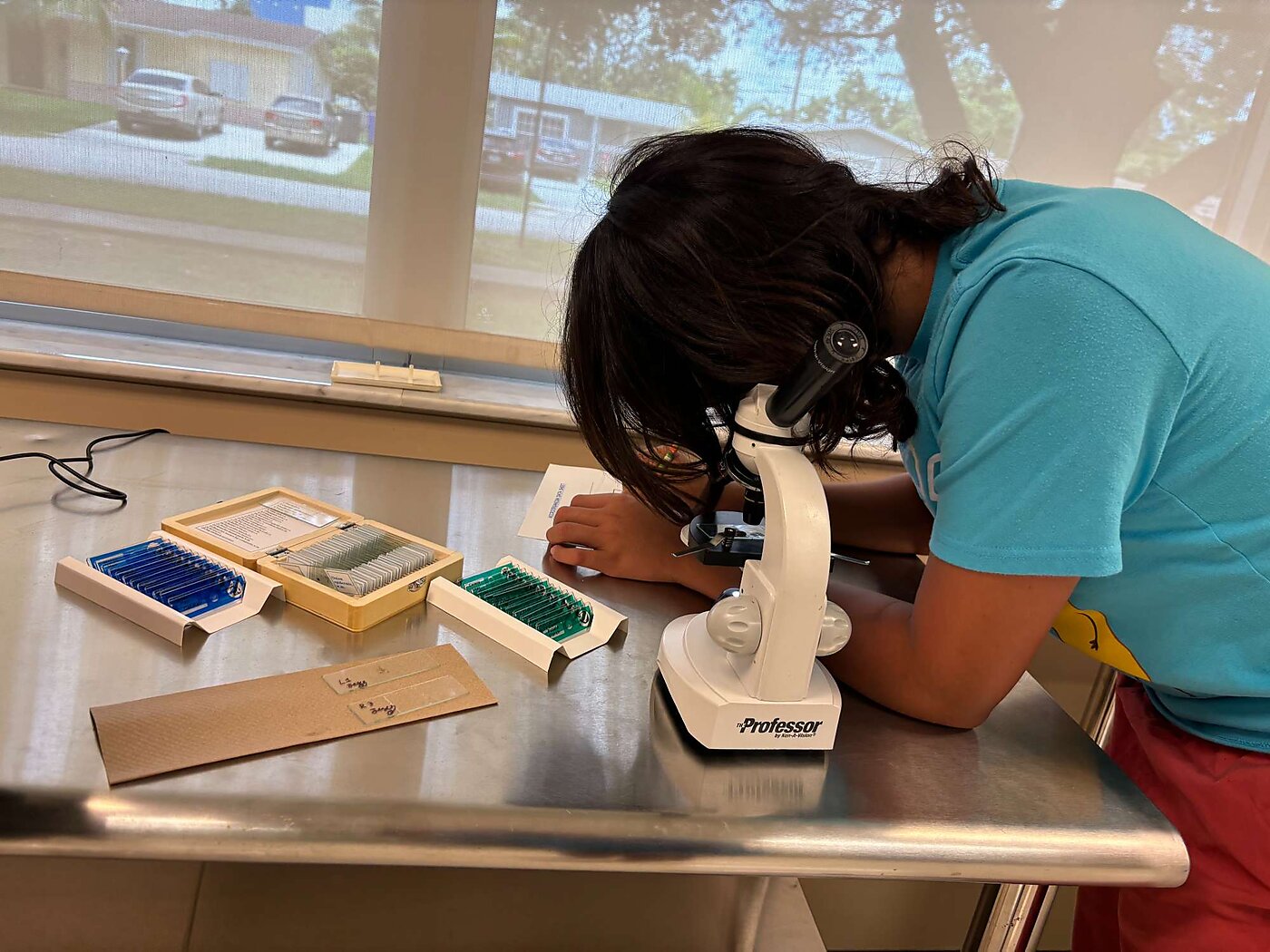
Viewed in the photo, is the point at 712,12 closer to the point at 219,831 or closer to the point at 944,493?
the point at 944,493

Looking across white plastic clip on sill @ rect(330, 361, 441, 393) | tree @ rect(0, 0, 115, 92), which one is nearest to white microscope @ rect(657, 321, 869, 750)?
white plastic clip on sill @ rect(330, 361, 441, 393)

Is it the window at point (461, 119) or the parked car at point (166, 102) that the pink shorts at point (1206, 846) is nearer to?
the window at point (461, 119)

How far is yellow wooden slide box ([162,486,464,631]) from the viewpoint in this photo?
854mm

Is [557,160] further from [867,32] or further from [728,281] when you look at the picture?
[728,281]

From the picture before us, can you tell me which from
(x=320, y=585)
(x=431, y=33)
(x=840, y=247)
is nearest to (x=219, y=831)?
(x=320, y=585)

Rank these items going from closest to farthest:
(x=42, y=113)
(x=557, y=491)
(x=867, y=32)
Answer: (x=557, y=491)
(x=42, y=113)
(x=867, y=32)

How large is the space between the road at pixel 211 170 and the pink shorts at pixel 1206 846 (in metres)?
1.00

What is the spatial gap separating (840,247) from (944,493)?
225 mm

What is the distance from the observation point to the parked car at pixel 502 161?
58.1 inches

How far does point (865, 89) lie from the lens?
151 cm

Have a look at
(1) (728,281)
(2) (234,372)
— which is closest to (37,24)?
(2) (234,372)

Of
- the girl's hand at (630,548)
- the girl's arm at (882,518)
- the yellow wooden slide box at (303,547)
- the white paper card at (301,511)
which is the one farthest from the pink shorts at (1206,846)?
the white paper card at (301,511)

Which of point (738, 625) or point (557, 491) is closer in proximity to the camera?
point (738, 625)

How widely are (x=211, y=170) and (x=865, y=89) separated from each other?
3.47 ft
